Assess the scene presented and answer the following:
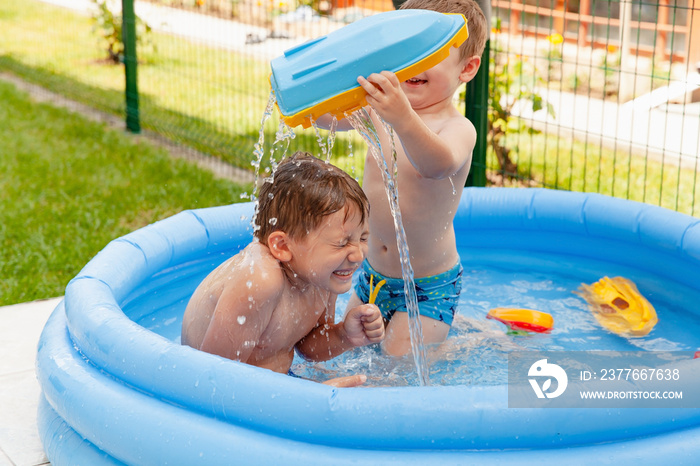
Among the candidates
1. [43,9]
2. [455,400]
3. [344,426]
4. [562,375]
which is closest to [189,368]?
[344,426]

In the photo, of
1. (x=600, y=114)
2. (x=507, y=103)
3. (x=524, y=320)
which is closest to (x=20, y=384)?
(x=524, y=320)

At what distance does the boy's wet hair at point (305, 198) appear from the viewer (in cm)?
248

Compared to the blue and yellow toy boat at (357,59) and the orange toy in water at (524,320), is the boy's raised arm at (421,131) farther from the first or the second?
the orange toy in water at (524,320)

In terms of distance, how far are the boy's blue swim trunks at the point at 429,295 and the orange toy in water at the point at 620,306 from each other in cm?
81

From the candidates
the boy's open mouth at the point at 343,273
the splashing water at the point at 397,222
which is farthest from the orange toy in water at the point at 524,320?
the boy's open mouth at the point at 343,273

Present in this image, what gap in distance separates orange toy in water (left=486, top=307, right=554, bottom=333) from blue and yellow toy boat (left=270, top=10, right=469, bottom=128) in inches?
59.7

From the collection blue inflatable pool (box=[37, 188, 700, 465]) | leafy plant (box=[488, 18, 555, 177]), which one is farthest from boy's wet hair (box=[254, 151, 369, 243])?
leafy plant (box=[488, 18, 555, 177])

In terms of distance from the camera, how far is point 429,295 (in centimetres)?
315

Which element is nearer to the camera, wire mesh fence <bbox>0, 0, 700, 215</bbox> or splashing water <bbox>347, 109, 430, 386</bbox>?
splashing water <bbox>347, 109, 430, 386</bbox>

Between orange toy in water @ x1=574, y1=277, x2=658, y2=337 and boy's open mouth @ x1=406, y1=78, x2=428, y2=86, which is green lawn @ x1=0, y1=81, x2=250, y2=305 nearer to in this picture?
boy's open mouth @ x1=406, y1=78, x2=428, y2=86

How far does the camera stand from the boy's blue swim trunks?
Answer: 3150mm

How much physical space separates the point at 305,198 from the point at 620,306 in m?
1.82

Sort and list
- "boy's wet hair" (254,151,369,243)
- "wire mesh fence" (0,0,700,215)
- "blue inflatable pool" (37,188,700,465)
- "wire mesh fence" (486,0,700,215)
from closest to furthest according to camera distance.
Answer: "blue inflatable pool" (37,188,700,465)
"boy's wet hair" (254,151,369,243)
"wire mesh fence" (486,0,700,215)
"wire mesh fence" (0,0,700,215)

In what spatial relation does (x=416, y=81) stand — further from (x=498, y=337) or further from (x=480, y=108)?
(x=480, y=108)
